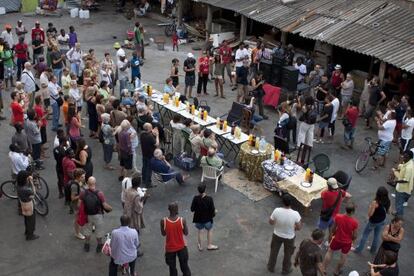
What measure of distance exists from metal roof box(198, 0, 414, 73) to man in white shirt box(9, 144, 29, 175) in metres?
11.1

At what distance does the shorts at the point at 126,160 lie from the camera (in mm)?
12789

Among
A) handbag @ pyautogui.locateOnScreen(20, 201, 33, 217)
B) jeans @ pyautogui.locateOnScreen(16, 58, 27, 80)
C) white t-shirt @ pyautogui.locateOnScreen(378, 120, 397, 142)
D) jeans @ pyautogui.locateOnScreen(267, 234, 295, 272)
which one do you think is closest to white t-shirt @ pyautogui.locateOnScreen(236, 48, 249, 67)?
white t-shirt @ pyautogui.locateOnScreen(378, 120, 397, 142)

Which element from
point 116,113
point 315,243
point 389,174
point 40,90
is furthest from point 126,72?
point 315,243

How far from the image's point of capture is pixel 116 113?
1330cm

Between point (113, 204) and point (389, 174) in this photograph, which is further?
point (389, 174)

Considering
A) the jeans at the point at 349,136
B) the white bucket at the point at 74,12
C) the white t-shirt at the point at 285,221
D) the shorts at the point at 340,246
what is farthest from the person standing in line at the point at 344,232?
the white bucket at the point at 74,12

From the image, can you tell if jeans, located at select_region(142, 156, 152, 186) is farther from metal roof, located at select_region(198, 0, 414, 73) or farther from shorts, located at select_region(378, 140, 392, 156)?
metal roof, located at select_region(198, 0, 414, 73)

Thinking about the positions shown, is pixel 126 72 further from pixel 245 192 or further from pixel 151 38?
pixel 151 38

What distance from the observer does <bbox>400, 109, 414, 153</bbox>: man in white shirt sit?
14.2 meters

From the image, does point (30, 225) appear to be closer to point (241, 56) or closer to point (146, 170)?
point (146, 170)

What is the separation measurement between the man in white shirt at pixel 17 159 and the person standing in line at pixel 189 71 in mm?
7621

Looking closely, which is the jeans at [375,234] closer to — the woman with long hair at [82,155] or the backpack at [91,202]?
the backpack at [91,202]

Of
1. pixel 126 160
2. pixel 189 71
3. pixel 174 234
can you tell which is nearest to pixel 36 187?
pixel 126 160

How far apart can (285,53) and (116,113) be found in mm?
8954
